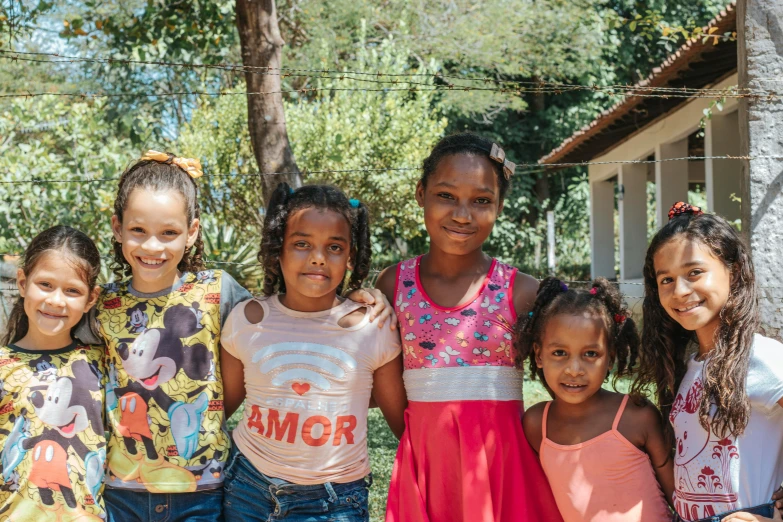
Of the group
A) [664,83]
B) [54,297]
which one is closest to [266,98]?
[54,297]

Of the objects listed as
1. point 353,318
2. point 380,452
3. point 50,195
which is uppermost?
point 50,195

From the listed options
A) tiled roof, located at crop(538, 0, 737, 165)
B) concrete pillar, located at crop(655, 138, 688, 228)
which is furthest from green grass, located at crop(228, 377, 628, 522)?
concrete pillar, located at crop(655, 138, 688, 228)

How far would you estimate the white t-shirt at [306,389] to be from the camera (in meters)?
2.38

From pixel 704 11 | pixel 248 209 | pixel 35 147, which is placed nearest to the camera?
pixel 35 147

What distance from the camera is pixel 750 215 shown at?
3.40 m

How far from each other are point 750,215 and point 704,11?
15835mm

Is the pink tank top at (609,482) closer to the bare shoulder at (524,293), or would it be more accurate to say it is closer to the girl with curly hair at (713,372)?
the girl with curly hair at (713,372)

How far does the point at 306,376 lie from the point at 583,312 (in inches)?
34.2

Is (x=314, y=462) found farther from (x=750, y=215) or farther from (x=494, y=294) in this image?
(x=750, y=215)

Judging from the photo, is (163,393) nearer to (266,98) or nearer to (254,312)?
(254,312)

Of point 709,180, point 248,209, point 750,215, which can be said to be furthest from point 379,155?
point 750,215

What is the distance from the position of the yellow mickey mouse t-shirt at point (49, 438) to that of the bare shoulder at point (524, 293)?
1341mm

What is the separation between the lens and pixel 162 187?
251cm

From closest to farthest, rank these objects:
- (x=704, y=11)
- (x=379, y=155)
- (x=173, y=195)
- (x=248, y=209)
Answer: (x=173, y=195), (x=248, y=209), (x=379, y=155), (x=704, y=11)
